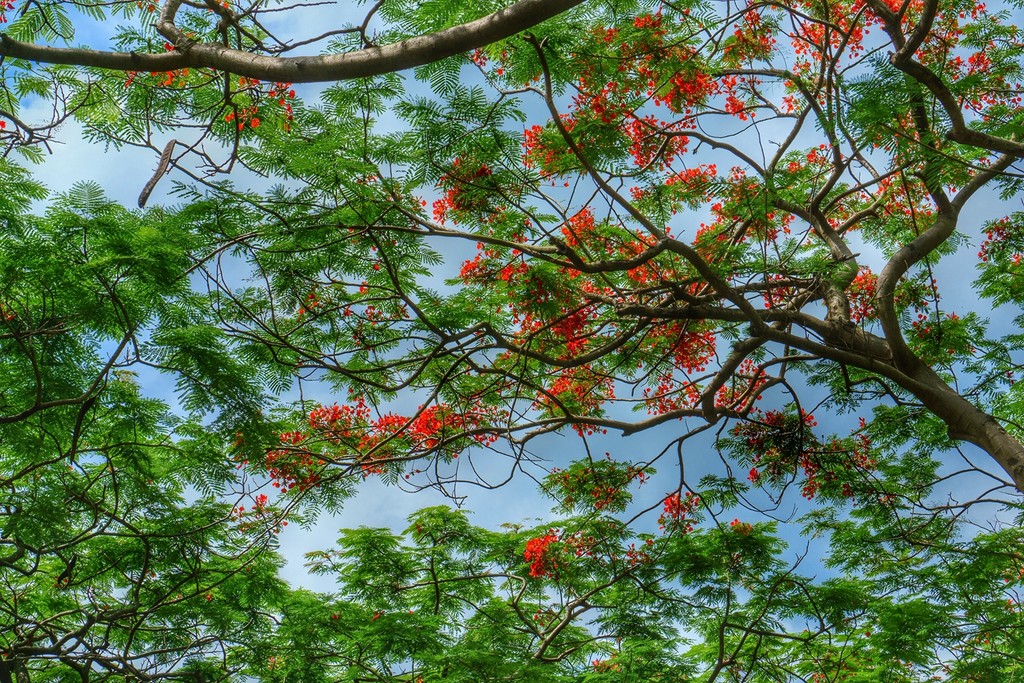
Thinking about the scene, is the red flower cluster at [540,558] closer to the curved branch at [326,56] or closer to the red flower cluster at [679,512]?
the red flower cluster at [679,512]

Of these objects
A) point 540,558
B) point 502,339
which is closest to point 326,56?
point 502,339

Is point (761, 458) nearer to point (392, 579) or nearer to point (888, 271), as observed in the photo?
point (888, 271)

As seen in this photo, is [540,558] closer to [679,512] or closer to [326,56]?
[679,512]

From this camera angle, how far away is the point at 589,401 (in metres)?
6.73

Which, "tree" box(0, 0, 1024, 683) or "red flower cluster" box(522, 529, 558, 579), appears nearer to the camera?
"tree" box(0, 0, 1024, 683)

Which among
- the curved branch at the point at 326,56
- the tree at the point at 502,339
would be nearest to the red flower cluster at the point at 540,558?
the tree at the point at 502,339

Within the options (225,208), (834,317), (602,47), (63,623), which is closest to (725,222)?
(834,317)

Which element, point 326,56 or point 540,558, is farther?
point 540,558

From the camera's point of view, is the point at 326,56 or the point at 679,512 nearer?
the point at 326,56

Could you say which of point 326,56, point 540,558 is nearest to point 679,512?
point 540,558

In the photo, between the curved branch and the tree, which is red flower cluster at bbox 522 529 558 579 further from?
the curved branch

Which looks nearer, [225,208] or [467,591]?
[225,208]

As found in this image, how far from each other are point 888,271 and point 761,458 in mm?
1580

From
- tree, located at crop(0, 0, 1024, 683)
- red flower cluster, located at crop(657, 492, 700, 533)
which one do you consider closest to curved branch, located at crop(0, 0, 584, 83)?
tree, located at crop(0, 0, 1024, 683)
